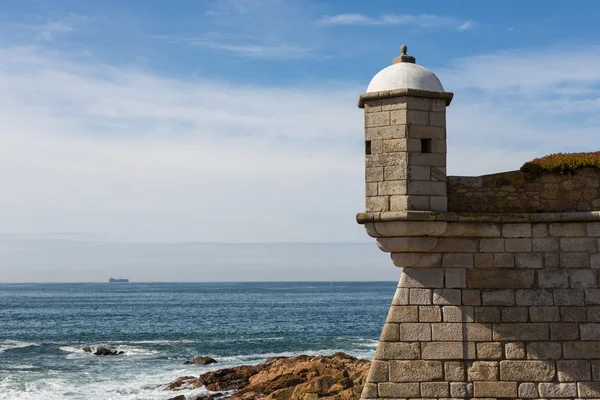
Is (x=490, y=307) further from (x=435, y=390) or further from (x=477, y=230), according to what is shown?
(x=435, y=390)

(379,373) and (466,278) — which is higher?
(466,278)

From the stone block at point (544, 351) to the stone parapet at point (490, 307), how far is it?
0.01 metres

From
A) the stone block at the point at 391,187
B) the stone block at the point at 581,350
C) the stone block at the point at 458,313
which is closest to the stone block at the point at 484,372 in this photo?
the stone block at the point at 458,313

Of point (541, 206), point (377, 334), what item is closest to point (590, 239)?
point (541, 206)

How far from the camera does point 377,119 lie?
8.88 meters


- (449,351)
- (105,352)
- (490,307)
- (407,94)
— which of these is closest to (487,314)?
(490,307)

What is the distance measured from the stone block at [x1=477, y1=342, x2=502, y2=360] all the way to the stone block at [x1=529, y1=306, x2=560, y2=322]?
1.99ft

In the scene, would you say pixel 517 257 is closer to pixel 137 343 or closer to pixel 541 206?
pixel 541 206

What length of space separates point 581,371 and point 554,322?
712 millimetres

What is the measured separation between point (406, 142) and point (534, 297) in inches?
107

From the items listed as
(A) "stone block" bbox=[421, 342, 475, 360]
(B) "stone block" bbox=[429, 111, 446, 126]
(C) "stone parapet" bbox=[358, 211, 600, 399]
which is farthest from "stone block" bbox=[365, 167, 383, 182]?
(A) "stone block" bbox=[421, 342, 475, 360]

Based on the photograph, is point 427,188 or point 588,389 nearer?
point 588,389

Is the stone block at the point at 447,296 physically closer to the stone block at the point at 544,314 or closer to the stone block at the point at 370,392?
the stone block at the point at 544,314

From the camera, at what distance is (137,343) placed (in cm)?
4222
